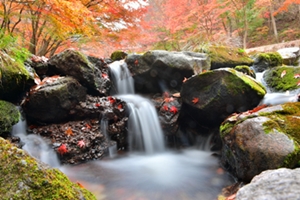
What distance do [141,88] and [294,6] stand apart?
1679 cm

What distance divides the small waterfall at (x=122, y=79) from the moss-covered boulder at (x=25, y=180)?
5.44 meters

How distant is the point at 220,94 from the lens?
15.9 feet

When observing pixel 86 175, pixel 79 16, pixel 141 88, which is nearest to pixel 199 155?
pixel 86 175

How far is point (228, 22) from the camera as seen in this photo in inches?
645

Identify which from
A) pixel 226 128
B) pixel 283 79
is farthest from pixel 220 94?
pixel 283 79

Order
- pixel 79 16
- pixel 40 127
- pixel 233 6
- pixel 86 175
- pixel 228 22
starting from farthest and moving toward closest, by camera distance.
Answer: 1. pixel 228 22
2. pixel 233 6
3. pixel 79 16
4. pixel 40 127
5. pixel 86 175

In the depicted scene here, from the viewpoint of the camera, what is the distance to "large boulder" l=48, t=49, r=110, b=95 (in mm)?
5375

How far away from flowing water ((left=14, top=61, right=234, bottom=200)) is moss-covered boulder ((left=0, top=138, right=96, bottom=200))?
69.4 inches

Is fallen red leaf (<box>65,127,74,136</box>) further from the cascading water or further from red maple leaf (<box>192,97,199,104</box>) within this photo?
red maple leaf (<box>192,97,199,104</box>)

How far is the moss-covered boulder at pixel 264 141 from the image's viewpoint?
2711 millimetres

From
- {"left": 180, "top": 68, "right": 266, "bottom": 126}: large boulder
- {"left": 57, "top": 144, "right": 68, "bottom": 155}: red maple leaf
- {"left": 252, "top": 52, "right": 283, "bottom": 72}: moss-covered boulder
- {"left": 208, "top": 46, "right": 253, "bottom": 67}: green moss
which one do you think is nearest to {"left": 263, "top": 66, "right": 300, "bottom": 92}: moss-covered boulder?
{"left": 208, "top": 46, "right": 253, "bottom": 67}: green moss

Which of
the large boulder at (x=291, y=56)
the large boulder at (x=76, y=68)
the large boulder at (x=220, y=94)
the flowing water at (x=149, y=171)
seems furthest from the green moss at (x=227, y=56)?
the large boulder at (x=76, y=68)

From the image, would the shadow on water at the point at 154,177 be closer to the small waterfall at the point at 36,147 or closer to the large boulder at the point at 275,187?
the small waterfall at the point at 36,147

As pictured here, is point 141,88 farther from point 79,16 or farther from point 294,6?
point 294,6
